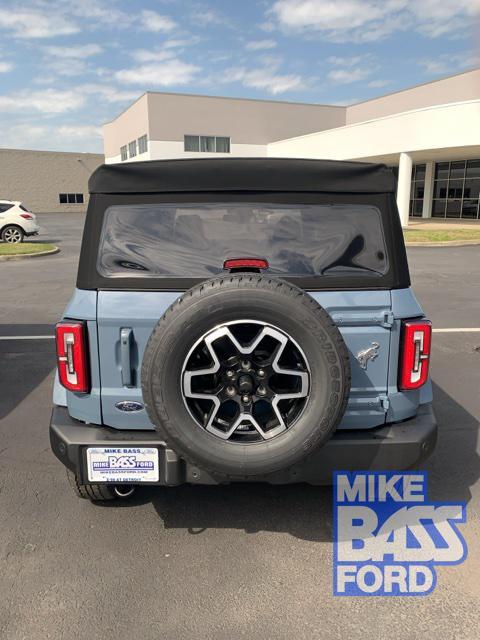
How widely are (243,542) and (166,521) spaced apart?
0.48 m

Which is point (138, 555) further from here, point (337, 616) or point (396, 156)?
point (396, 156)

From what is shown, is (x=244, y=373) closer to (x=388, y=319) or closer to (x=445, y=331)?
(x=388, y=319)

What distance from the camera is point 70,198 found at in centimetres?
5938

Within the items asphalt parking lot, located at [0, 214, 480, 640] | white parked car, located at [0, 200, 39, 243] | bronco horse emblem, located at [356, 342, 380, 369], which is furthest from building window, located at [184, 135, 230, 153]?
bronco horse emblem, located at [356, 342, 380, 369]

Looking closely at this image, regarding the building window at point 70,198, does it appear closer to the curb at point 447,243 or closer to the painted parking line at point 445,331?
the curb at point 447,243

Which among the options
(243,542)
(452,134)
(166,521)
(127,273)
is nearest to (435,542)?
(243,542)

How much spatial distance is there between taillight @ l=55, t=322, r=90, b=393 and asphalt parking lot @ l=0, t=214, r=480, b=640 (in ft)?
2.96

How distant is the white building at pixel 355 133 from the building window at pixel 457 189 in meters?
0.06

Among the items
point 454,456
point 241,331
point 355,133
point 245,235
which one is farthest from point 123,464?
point 355,133

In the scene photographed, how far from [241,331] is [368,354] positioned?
683mm

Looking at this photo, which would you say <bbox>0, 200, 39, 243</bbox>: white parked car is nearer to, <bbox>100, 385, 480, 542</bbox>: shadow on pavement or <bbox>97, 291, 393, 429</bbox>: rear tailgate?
<bbox>100, 385, 480, 542</bbox>: shadow on pavement

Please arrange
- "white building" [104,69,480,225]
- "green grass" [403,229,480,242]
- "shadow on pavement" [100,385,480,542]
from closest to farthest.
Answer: "shadow on pavement" [100,385,480,542] < "green grass" [403,229,480,242] < "white building" [104,69,480,225]

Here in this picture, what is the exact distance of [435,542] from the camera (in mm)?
2816

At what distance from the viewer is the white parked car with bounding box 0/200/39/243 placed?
63.7ft
